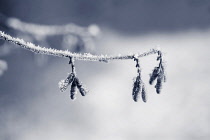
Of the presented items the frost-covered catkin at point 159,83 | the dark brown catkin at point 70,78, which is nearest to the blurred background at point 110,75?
the dark brown catkin at point 70,78

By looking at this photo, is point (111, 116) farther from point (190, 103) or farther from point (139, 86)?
point (139, 86)

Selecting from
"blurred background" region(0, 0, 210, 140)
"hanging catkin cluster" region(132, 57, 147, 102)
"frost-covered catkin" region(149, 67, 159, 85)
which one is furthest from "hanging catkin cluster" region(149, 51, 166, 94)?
"blurred background" region(0, 0, 210, 140)

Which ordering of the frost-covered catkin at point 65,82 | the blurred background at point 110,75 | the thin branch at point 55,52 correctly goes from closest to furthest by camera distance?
the thin branch at point 55,52 < the frost-covered catkin at point 65,82 < the blurred background at point 110,75

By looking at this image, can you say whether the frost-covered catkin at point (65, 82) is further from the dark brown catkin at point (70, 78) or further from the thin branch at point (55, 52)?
the thin branch at point (55, 52)

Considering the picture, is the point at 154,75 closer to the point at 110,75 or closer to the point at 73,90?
the point at 73,90

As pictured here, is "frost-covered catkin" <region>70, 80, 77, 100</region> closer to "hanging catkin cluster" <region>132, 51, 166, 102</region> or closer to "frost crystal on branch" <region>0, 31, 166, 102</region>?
"frost crystal on branch" <region>0, 31, 166, 102</region>

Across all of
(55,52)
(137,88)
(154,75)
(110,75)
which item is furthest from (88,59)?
(110,75)
